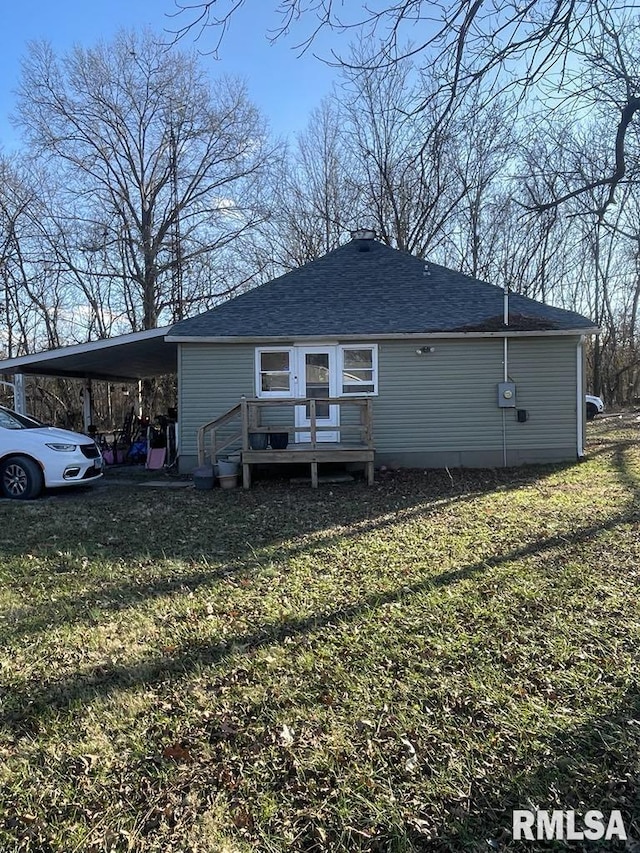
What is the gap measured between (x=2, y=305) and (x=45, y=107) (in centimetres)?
847

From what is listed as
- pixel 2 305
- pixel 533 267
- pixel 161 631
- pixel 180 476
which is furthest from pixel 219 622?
pixel 533 267

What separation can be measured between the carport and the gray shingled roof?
1084 mm

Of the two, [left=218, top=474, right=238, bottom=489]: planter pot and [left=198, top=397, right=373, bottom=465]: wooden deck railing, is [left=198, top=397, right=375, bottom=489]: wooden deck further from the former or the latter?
[left=218, top=474, right=238, bottom=489]: planter pot

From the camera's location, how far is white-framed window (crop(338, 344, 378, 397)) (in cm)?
1106

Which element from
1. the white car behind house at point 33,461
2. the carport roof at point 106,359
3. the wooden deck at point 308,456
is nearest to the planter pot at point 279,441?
the wooden deck at point 308,456

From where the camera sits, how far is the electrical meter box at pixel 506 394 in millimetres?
10883

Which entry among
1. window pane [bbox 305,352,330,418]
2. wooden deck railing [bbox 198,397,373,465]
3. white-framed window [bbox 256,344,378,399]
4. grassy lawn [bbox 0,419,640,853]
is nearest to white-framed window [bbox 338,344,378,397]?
white-framed window [bbox 256,344,378,399]

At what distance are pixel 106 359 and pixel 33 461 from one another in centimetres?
464

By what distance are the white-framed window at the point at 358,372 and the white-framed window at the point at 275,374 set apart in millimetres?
1040

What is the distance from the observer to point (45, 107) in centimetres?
2245

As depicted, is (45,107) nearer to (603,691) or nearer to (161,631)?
(161,631)

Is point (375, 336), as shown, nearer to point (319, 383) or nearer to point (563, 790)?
point (319, 383)

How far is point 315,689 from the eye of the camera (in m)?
2.92

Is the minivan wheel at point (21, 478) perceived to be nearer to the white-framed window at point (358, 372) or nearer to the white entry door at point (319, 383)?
the white entry door at point (319, 383)
